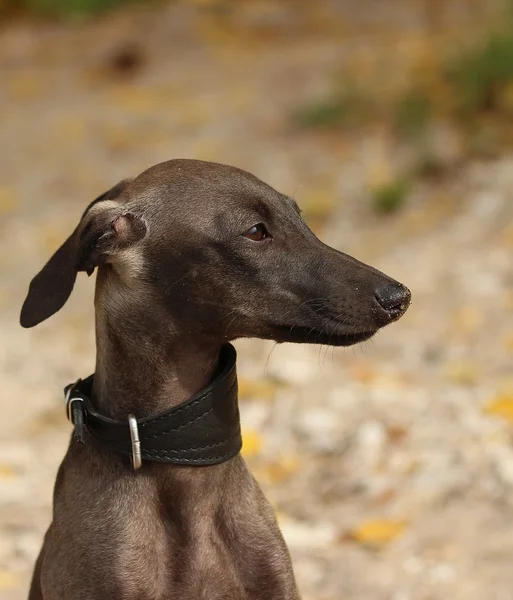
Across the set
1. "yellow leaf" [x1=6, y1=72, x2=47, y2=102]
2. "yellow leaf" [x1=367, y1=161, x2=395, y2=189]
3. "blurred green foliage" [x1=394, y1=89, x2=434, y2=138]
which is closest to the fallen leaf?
"yellow leaf" [x1=367, y1=161, x2=395, y2=189]

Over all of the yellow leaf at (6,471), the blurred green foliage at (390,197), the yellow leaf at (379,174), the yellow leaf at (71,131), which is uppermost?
the yellow leaf at (71,131)

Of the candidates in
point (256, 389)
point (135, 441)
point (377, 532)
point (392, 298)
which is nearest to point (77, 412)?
point (135, 441)

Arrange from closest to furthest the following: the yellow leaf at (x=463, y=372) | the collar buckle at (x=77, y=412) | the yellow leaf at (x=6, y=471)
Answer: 1. the collar buckle at (x=77, y=412)
2. the yellow leaf at (x=6, y=471)
3. the yellow leaf at (x=463, y=372)

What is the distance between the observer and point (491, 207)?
8.32m

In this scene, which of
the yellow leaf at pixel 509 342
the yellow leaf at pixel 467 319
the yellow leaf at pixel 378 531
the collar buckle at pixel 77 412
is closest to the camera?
the collar buckle at pixel 77 412

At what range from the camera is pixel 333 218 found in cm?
878

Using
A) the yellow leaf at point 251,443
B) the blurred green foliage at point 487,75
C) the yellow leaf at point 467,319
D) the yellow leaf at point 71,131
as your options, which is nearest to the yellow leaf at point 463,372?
the yellow leaf at point 467,319

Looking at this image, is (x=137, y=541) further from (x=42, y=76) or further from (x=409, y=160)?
(x=42, y=76)

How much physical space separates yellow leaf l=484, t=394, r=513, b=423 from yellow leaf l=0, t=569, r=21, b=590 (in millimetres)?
2570

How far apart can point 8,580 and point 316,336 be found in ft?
7.13

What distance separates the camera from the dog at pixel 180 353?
10.9 ft

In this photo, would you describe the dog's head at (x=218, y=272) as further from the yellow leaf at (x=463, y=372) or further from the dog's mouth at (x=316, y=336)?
the yellow leaf at (x=463, y=372)

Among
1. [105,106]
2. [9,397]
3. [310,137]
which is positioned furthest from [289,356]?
[105,106]

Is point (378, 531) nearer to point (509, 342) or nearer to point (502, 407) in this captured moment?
point (502, 407)
